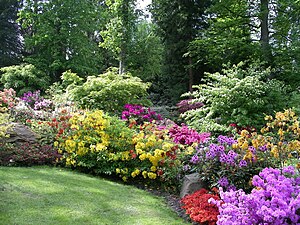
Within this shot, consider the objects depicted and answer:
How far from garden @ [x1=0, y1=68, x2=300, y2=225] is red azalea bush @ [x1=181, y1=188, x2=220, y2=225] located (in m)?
0.01

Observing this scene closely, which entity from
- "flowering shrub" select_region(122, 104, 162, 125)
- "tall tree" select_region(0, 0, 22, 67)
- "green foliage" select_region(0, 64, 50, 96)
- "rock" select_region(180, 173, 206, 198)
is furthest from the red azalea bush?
"tall tree" select_region(0, 0, 22, 67)

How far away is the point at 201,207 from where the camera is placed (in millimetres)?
4262

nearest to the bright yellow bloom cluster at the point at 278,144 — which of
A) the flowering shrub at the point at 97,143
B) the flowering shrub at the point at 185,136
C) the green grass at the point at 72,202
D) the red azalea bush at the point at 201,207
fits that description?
the red azalea bush at the point at 201,207

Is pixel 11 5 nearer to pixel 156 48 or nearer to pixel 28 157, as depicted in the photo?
pixel 156 48

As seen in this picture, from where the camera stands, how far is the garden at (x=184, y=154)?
10.9ft

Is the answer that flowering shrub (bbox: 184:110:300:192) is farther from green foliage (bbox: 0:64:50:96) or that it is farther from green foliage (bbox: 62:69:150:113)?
green foliage (bbox: 0:64:50:96)

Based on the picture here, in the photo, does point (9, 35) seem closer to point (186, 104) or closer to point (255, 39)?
point (186, 104)

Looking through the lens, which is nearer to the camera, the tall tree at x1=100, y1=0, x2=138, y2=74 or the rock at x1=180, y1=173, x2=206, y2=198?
the rock at x1=180, y1=173, x2=206, y2=198

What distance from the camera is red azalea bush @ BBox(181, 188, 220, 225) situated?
4023 millimetres

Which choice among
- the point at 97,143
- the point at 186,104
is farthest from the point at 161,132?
the point at 186,104

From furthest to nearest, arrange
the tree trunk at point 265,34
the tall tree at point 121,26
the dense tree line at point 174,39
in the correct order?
1. the tall tree at point 121,26
2. the dense tree line at point 174,39
3. the tree trunk at point 265,34

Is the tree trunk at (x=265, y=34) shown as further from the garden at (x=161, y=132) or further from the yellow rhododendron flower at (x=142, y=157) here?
the yellow rhododendron flower at (x=142, y=157)

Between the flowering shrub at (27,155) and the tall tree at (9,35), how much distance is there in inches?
611

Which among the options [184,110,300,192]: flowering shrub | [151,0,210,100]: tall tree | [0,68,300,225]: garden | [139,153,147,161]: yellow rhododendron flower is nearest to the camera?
[0,68,300,225]: garden
